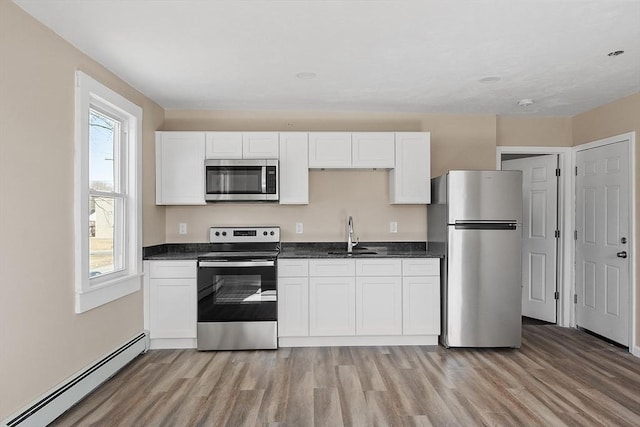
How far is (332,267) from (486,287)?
57.2 inches

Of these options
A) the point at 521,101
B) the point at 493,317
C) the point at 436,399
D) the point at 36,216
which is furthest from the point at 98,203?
the point at 521,101

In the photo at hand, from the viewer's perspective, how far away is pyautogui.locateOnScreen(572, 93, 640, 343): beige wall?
3.98 m

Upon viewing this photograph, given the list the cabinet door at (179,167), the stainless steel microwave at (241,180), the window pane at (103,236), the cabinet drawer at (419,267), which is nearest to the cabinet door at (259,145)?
the stainless steel microwave at (241,180)

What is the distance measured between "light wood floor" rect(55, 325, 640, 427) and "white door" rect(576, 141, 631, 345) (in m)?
0.43

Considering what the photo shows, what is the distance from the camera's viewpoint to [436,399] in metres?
2.98

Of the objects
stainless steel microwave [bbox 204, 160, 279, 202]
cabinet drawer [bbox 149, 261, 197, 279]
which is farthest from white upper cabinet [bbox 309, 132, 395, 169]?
cabinet drawer [bbox 149, 261, 197, 279]

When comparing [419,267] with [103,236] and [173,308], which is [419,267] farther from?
[103,236]

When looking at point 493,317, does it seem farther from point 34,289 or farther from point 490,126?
point 34,289

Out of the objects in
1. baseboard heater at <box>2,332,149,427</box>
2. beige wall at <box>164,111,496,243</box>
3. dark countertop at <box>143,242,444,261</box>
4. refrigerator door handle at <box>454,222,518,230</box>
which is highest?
beige wall at <box>164,111,496,243</box>

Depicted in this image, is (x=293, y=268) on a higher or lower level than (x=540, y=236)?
lower

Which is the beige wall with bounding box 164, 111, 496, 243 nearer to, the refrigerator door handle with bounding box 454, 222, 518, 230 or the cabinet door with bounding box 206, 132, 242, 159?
the cabinet door with bounding box 206, 132, 242, 159

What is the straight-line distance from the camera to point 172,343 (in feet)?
13.5

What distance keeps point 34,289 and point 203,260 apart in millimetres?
1633

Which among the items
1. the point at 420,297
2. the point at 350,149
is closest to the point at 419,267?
the point at 420,297
